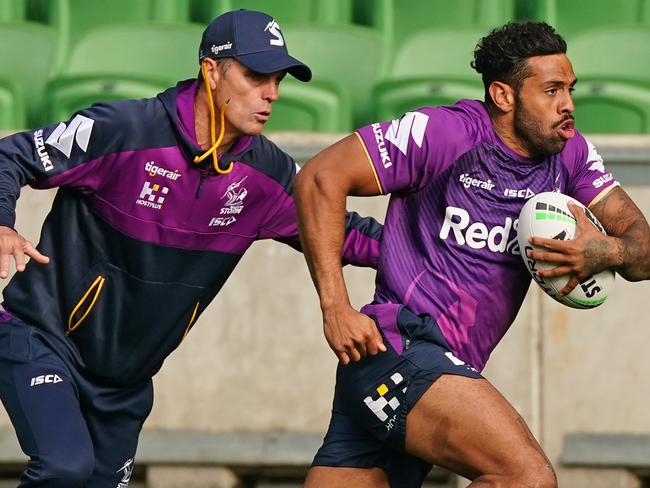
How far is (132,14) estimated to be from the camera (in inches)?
400

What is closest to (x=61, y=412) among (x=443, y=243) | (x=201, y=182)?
(x=201, y=182)

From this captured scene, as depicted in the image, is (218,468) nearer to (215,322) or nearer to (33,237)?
(215,322)

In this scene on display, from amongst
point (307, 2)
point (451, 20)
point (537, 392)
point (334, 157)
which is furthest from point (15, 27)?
point (334, 157)

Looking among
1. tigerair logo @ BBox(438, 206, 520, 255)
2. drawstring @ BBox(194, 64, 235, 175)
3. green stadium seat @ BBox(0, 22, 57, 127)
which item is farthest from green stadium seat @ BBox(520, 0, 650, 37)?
tigerair logo @ BBox(438, 206, 520, 255)

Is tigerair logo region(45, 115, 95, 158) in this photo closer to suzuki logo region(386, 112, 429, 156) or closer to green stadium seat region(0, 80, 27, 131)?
suzuki logo region(386, 112, 429, 156)

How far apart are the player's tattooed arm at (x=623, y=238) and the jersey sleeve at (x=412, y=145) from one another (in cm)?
57

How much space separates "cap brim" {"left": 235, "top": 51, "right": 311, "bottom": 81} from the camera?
562 centimetres

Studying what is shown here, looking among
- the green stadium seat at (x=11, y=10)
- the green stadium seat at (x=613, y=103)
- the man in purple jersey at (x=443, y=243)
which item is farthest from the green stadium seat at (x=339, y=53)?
the man in purple jersey at (x=443, y=243)

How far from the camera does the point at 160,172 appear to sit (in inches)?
223

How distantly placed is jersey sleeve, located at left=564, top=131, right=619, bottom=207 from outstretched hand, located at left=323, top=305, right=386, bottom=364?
0.94m

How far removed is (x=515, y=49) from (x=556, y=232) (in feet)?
2.21

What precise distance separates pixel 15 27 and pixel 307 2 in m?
1.81

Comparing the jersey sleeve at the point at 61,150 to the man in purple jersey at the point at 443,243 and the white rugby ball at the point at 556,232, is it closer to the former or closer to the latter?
the man in purple jersey at the point at 443,243

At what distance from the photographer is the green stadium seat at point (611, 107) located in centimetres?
845
